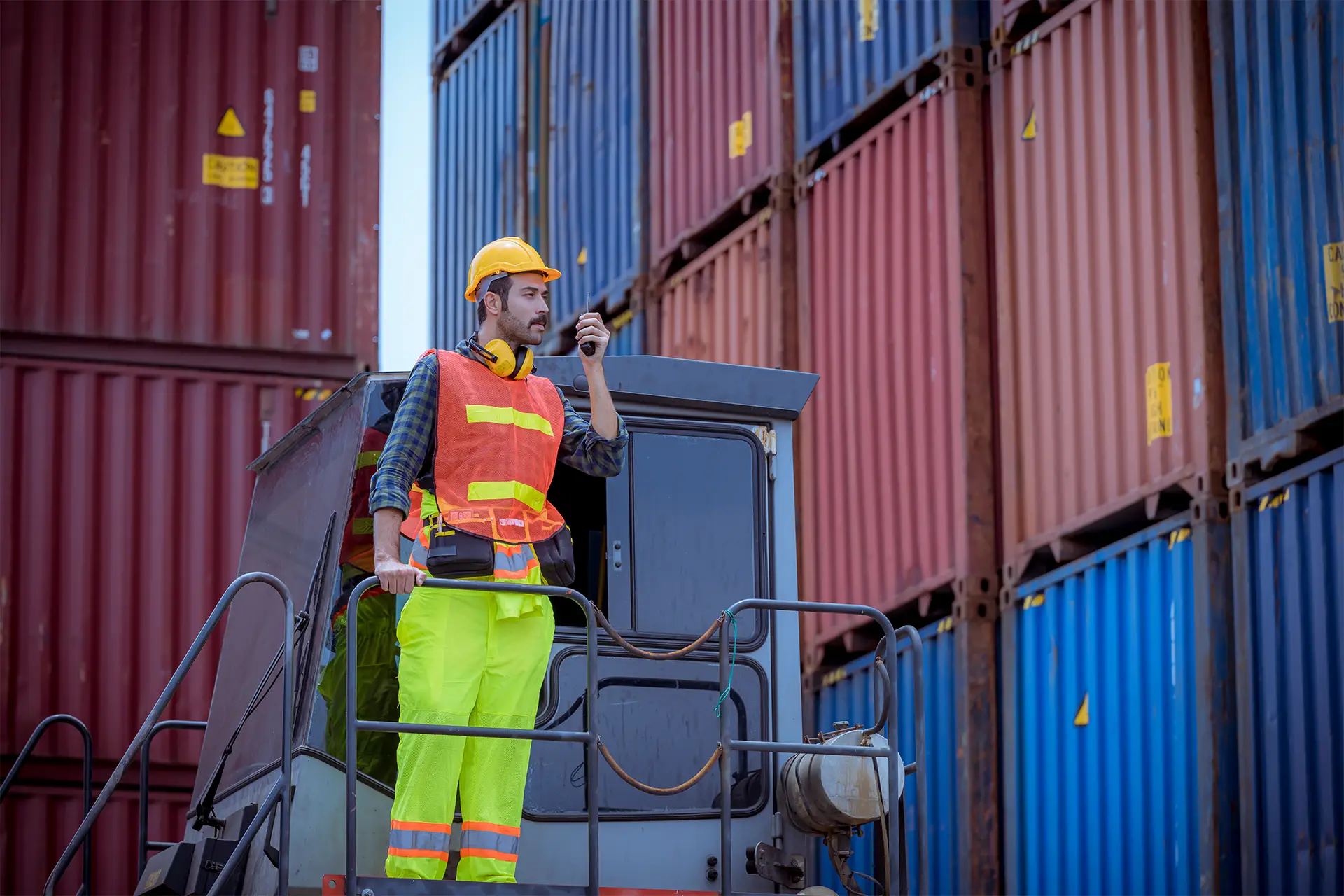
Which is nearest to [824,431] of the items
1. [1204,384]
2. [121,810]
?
[1204,384]

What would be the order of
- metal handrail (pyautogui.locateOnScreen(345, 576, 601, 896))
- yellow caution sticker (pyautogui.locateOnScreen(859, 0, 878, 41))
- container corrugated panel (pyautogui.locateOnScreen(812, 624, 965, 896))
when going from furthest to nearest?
yellow caution sticker (pyautogui.locateOnScreen(859, 0, 878, 41)) → container corrugated panel (pyautogui.locateOnScreen(812, 624, 965, 896)) → metal handrail (pyautogui.locateOnScreen(345, 576, 601, 896))

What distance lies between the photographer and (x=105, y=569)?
10680 mm

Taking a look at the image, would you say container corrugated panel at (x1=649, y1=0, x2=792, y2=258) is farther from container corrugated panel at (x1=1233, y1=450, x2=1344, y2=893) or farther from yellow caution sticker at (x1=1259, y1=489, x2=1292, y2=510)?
container corrugated panel at (x1=1233, y1=450, x2=1344, y2=893)

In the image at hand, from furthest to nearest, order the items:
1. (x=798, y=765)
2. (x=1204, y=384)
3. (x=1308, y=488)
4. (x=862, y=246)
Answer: (x=862, y=246) < (x=1204, y=384) < (x=1308, y=488) < (x=798, y=765)

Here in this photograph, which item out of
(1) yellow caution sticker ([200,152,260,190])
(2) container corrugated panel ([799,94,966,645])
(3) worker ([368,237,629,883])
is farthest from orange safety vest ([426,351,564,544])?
(2) container corrugated panel ([799,94,966,645])

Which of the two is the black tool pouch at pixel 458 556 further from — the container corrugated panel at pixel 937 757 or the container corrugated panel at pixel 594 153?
the container corrugated panel at pixel 594 153

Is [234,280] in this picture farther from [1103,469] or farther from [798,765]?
[798,765]

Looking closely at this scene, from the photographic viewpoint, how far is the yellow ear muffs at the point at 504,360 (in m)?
5.71

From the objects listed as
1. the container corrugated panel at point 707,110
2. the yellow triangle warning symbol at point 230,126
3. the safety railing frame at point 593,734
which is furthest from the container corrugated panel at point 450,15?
the safety railing frame at point 593,734

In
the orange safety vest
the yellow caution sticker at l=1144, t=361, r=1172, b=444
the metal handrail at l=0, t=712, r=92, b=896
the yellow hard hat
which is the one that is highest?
the yellow caution sticker at l=1144, t=361, r=1172, b=444

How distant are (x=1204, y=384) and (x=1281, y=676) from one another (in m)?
1.70

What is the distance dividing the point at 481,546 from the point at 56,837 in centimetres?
577

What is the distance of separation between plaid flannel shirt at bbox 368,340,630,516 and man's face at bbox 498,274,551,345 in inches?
5.9

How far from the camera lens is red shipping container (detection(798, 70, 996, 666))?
1232 cm
